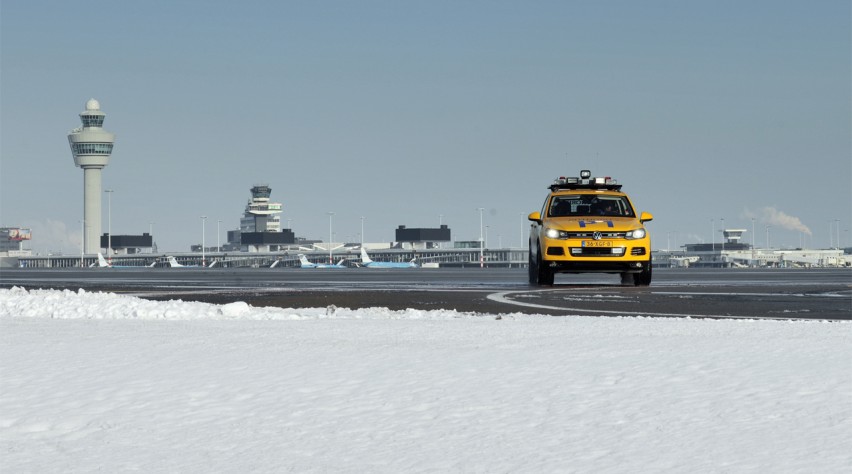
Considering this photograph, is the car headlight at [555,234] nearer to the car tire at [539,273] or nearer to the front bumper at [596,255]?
the front bumper at [596,255]

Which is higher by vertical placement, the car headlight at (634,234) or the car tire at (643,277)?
the car headlight at (634,234)

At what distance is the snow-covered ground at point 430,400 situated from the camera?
4.75 meters

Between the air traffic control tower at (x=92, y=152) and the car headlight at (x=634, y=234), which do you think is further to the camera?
the air traffic control tower at (x=92, y=152)

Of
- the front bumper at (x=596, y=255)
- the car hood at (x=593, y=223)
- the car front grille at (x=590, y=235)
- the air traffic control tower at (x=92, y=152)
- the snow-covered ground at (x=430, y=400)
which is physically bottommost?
the snow-covered ground at (x=430, y=400)

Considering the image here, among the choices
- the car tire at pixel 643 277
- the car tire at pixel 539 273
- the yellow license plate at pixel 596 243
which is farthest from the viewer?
the car tire at pixel 643 277

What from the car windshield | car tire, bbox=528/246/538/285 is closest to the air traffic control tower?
car tire, bbox=528/246/538/285

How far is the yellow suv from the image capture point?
21.0 meters

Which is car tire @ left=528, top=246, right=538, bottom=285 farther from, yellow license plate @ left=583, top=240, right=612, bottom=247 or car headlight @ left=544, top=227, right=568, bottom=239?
yellow license plate @ left=583, top=240, right=612, bottom=247

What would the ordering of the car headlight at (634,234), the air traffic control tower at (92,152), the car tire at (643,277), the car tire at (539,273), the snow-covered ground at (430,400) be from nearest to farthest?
the snow-covered ground at (430,400)
the car headlight at (634,234)
the car tire at (539,273)
the car tire at (643,277)
the air traffic control tower at (92,152)

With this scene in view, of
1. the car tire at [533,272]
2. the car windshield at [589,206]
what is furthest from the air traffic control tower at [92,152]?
the car windshield at [589,206]

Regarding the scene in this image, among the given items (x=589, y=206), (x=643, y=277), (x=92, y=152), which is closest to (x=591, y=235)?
(x=589, y=206)

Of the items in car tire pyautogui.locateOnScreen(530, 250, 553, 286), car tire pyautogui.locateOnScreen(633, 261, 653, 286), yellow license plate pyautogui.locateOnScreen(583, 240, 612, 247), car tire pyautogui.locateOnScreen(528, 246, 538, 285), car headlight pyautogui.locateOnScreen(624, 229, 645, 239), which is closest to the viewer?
yellow license plate pyautogui.locateOnScreen(583, 240, 612, 247)

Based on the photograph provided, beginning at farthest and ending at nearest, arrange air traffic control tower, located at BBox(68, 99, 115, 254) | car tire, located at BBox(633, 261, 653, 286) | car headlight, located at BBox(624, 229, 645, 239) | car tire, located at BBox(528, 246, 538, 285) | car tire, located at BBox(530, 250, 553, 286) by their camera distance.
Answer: air traffic control tower, located at BBox(68, 99, 115, 254), car tire, located at BBox(528, 246, 538, 285), car tire, located at BBox(633, 261, 653, 286), car tire, located at BBox(530, 250, 553, 286), car headlight, located at BBox(624, 229, 645, 239)

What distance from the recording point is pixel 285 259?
185 metres
